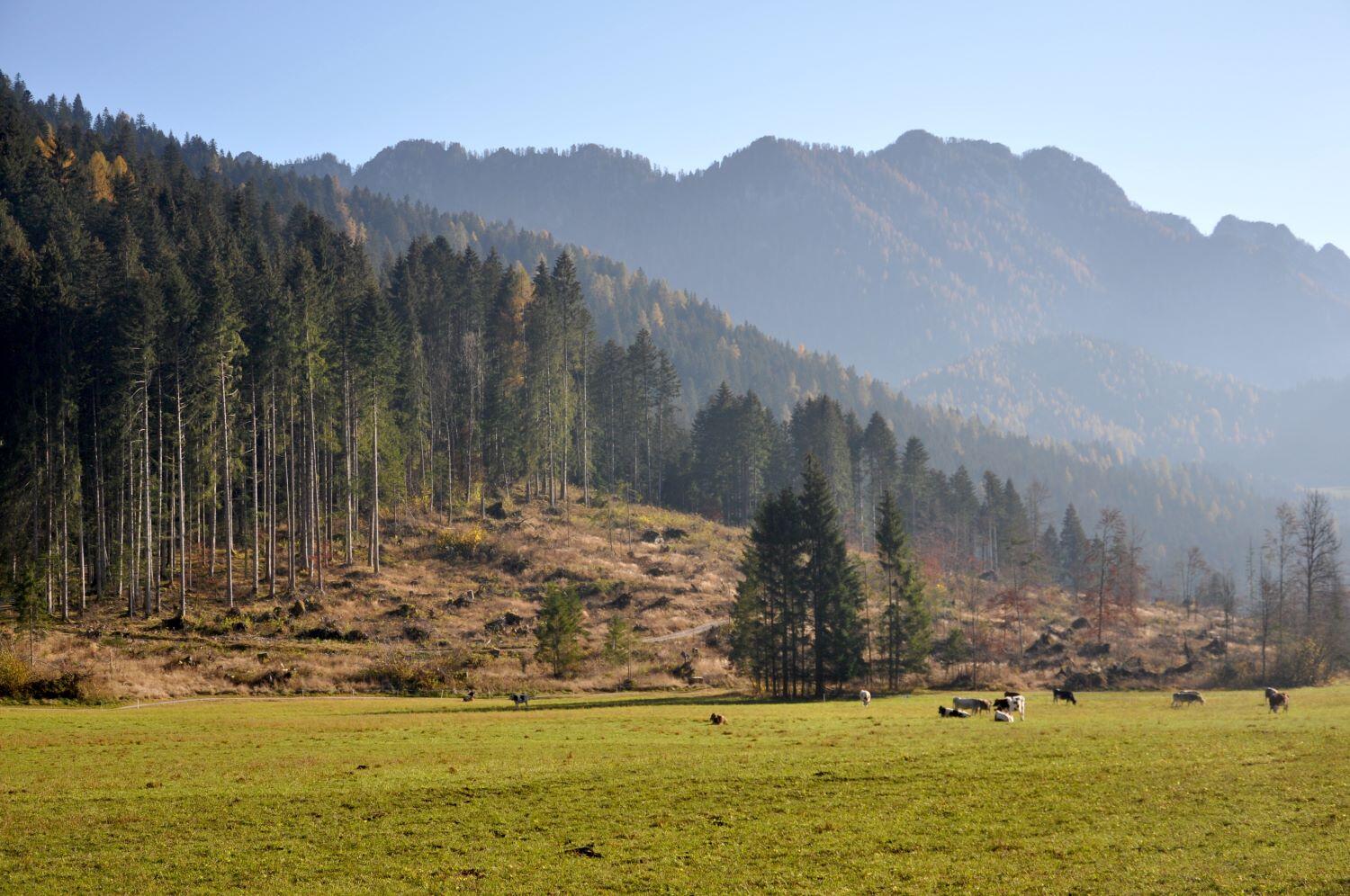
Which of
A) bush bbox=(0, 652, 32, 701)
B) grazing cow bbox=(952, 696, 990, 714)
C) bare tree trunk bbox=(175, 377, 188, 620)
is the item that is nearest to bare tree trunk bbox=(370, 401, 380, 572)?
bare tree trunk bbox=(175, 377, 188, 620)

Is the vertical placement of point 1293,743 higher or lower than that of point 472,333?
lower

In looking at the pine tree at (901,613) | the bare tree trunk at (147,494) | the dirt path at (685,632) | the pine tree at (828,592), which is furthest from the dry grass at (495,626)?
the pine tree at (828,592)

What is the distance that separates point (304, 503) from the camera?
270 ft

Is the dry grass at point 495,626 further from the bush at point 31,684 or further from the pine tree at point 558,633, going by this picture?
the pine tree at point 558,633

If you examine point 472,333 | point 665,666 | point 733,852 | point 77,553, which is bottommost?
point 665,666

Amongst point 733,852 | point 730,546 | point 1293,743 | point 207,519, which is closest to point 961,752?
point 1293,743

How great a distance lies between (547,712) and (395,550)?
155 ft

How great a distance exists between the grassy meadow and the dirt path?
132 ft

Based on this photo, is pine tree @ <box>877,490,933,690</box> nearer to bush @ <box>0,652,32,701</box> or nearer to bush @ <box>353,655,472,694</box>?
bush @ <box>353,655,472,694</box>

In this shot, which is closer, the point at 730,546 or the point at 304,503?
the point at 304,503

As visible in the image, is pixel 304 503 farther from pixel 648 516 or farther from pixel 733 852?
pixel 733 852

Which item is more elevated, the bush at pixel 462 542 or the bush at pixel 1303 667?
the bush at pixel 462 542

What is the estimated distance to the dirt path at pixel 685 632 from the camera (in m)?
78.7

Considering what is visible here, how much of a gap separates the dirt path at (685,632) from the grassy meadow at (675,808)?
4037cm
